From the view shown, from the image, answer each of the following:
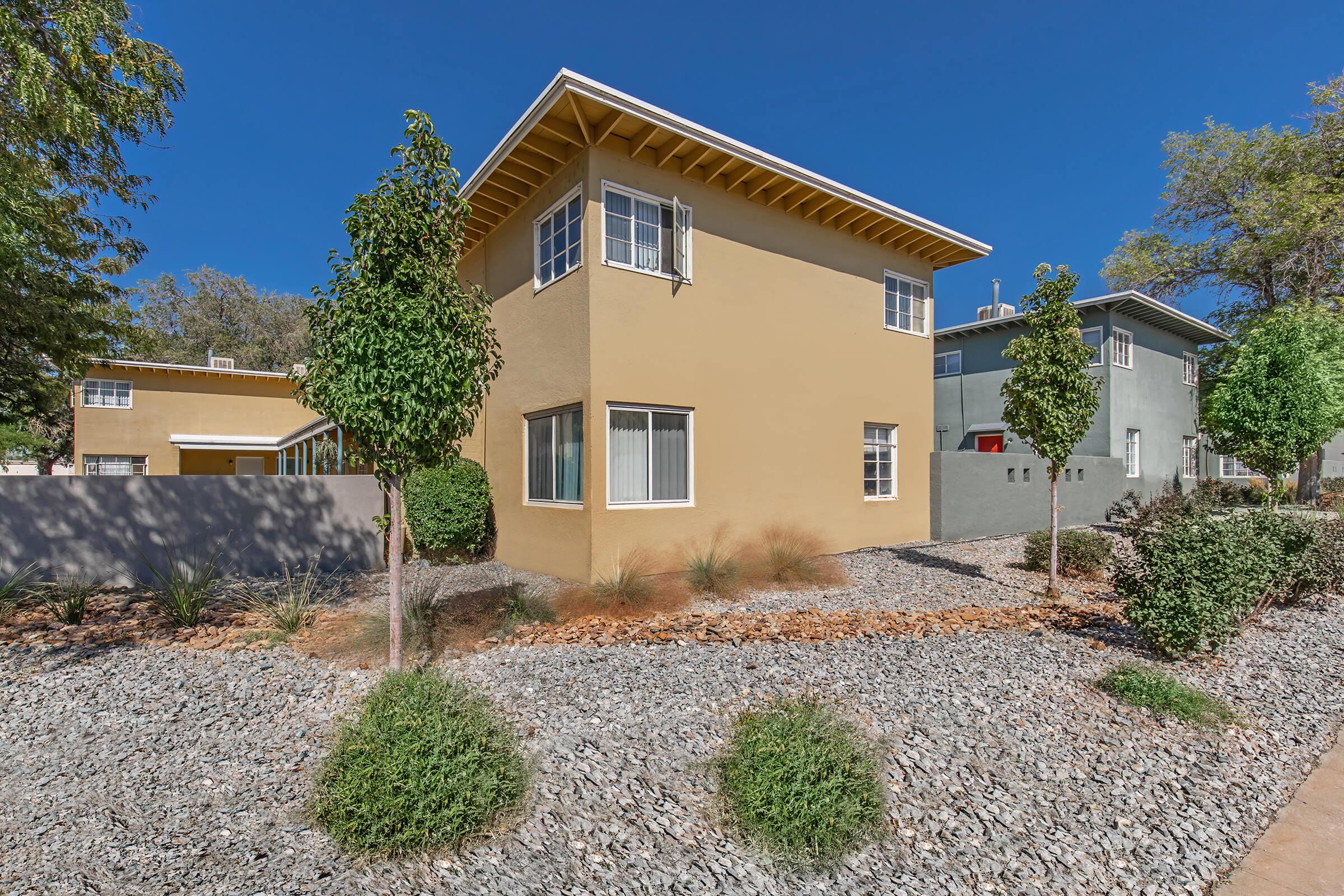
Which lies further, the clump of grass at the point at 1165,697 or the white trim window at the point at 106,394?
the white trim window at the point at 106,394

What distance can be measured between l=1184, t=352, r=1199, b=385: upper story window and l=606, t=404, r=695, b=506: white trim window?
845 inches

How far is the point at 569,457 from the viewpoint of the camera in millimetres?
8891

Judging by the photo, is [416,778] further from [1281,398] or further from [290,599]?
[1281,398]

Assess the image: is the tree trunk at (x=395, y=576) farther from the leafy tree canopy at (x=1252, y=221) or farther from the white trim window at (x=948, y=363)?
the leafy tree canopy at (x=1252, y=221)

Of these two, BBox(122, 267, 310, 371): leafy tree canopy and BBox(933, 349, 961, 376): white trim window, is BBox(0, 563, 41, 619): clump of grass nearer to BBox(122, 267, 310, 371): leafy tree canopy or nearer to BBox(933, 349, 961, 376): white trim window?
BBox(933, 349, 961, 376): white trim window

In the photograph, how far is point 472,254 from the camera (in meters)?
12.0

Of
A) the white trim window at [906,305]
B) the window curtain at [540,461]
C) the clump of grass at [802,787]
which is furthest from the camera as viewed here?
the white trim window at [906,305]

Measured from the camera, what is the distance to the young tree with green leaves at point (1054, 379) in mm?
7863

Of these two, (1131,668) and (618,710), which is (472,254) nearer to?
(618,710)

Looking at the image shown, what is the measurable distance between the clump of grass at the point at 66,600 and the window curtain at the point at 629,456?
5700 mm

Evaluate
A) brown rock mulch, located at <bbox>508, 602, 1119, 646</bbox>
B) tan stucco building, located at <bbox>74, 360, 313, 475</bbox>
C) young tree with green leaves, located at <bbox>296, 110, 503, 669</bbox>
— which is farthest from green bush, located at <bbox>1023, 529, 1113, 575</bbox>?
tan stucco building, located at <bbox>74, 360, 313, 475</bbox>

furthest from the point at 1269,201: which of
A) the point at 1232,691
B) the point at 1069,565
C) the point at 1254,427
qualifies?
the point at 1232,691

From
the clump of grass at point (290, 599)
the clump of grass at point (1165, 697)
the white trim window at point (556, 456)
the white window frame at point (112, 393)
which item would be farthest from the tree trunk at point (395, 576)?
the white window frame at point (112, 393)

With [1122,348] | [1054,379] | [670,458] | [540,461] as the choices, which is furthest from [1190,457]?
[540,461]
